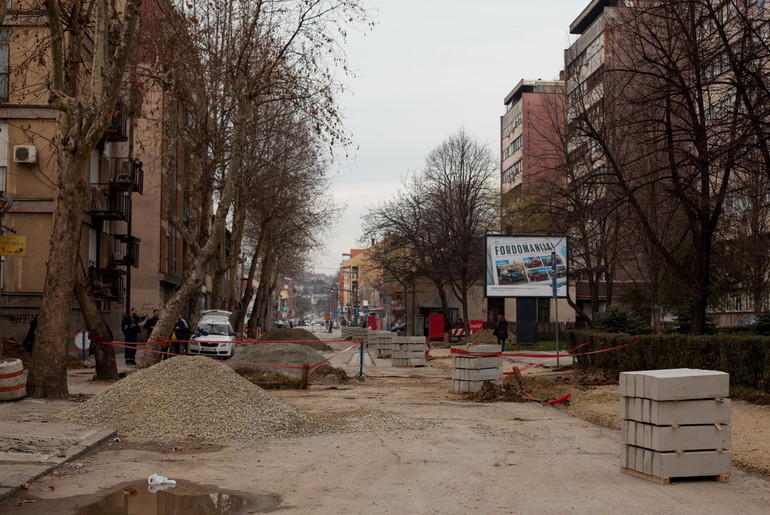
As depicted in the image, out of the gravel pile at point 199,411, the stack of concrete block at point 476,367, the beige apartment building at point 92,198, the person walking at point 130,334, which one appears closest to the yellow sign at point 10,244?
the gravel pile at point 199,411

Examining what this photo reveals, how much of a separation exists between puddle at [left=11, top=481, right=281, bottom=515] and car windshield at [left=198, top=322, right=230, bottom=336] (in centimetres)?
2723

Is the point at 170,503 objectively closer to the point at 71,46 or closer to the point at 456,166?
the point at 71,46

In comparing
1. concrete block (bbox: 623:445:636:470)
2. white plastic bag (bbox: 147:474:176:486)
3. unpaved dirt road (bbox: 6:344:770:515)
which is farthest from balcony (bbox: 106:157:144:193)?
concrete block (bbox: 623:445:636:470)

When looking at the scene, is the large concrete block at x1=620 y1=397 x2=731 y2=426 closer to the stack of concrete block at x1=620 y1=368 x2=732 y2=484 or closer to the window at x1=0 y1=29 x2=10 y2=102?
the stack of concrete block at x1=620 y1=368 x2=732 y2=484

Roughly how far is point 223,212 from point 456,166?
113ft

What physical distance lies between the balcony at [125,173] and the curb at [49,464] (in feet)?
83.6

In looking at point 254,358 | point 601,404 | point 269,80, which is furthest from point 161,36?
point 601,404

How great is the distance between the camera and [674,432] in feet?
28.1

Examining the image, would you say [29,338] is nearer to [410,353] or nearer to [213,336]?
[213,336]

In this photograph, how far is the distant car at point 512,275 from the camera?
3888 centimetres

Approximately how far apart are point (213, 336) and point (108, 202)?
732 cm

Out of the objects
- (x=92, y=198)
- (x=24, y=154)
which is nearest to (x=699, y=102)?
(x=24, y=154)

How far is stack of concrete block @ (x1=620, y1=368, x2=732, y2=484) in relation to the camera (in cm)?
855

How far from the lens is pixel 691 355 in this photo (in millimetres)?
17969
